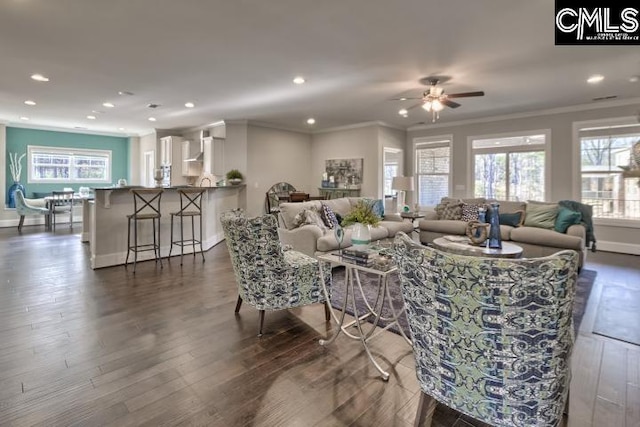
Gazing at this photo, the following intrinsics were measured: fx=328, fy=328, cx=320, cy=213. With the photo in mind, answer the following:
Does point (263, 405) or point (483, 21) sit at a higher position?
point (483, 21)

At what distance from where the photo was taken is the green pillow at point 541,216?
5.21 meters

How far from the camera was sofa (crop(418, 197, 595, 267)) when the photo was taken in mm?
4699

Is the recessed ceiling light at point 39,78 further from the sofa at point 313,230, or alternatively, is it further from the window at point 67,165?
the window at point 67,165

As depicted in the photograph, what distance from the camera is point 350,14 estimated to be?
2850 mm

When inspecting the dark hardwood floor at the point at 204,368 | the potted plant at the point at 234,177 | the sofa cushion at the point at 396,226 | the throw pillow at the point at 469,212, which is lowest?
the dark hardwood floor at the point at 204,368

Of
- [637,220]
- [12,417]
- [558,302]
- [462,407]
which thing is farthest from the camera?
[637,220]

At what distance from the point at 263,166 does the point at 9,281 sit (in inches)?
198

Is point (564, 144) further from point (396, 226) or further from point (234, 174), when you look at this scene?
point (234, 174)

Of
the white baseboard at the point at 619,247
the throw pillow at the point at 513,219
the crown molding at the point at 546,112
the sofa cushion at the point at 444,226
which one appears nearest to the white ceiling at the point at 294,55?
the crown molding at the point at 546,112

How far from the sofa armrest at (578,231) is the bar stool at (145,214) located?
608cm

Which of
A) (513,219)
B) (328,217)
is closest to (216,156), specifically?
(328,217)

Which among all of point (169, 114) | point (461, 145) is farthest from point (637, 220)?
point (169, 114)

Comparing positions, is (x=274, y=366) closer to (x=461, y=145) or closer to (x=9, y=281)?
(x=9, y=281)

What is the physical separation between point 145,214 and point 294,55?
334 centimetres
